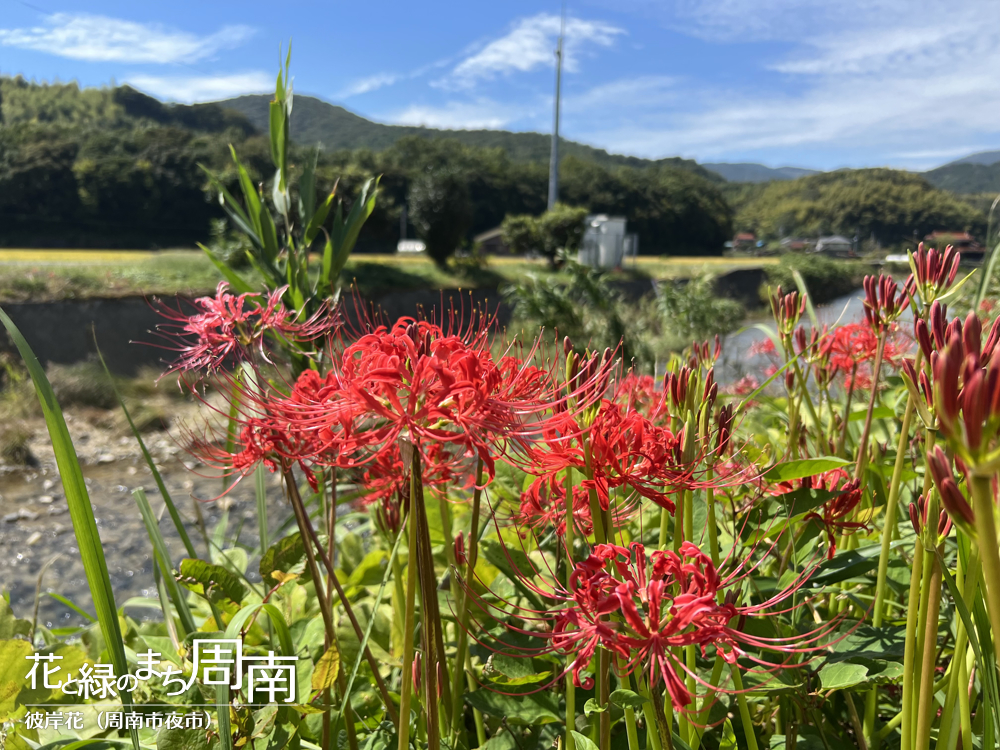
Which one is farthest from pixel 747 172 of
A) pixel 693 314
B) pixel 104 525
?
pixel 104 525

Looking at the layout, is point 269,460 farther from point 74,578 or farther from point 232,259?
point 232,259

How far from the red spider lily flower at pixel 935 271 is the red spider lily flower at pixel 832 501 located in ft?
0.89

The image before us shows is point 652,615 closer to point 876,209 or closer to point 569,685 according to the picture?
point 569,685

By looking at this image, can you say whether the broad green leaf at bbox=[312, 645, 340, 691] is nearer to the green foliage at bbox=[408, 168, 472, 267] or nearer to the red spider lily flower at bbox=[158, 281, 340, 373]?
the red spider lily flower at bbox=[158, 281, 340, 373]

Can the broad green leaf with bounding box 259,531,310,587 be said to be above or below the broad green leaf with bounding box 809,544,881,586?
below

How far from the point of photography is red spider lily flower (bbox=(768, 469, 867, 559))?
902 millimetres

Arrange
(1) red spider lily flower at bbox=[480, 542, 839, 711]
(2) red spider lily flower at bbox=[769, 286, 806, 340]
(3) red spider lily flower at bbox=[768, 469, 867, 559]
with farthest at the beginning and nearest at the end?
(2) red spider lily flower at bbox=[769, 286, 806, 340]
(3) red spider lily flower at bbox=[768, 469, 867, 559]
(1) red spider lily flower at bbox=[480, 542, 839, 711]

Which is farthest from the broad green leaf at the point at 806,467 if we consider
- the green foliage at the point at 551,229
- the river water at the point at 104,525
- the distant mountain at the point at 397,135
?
the distant mountain at the point at 397,135

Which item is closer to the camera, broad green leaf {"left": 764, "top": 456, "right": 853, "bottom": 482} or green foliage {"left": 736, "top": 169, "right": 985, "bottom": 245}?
broad green leaf {"left": 764, "top": 456, "right": 853, "bottom": 482}

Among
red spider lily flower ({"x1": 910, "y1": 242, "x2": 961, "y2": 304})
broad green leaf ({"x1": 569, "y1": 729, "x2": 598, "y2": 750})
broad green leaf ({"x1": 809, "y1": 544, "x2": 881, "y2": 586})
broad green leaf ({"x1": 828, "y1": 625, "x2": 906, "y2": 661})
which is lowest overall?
broad green leaf ({"x1": 569, "y1": 729, "x2": 598, "y2": 750})

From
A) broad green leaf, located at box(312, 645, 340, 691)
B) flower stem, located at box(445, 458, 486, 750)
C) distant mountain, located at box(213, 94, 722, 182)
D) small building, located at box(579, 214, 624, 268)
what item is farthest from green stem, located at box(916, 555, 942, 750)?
distant mountain, located at box(213, 94, 722, 182)

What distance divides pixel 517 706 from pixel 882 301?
820mm

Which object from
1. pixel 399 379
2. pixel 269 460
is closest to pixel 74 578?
pixel 269 460

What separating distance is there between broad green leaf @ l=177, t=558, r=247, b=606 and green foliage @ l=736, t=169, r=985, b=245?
4.97 ft
